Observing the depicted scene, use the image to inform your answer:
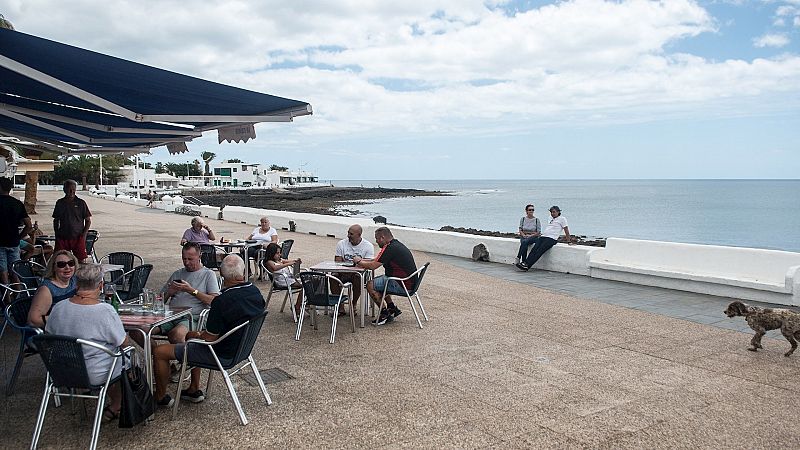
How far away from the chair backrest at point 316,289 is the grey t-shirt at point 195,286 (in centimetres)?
117

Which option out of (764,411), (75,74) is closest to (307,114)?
(75,74)

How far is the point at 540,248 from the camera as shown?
10.3 metres

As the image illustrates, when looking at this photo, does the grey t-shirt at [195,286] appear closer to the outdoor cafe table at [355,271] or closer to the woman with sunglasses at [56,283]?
the woman with sunglasses at [56,283]

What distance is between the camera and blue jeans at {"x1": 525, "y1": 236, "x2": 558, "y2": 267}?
10.3 metres

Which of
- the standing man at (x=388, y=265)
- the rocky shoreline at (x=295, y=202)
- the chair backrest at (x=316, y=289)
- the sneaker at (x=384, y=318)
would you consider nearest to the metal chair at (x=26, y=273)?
the chair backrest at (x=316, y=289)

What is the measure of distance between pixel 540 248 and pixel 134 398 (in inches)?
306

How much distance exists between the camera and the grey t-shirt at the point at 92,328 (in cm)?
341

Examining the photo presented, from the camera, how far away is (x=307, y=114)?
6852 mm

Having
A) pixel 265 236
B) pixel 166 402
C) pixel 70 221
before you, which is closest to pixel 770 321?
pixel 166 402

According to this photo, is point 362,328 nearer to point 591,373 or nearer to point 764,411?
point 591,373

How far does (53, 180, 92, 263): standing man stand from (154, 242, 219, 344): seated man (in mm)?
3329

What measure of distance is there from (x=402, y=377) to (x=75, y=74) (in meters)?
3.77

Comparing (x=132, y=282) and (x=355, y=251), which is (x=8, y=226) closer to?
(x=132, y=282)

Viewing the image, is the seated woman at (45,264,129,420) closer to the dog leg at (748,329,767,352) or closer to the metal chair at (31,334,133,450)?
the metal chair at (31,334,133,450)
